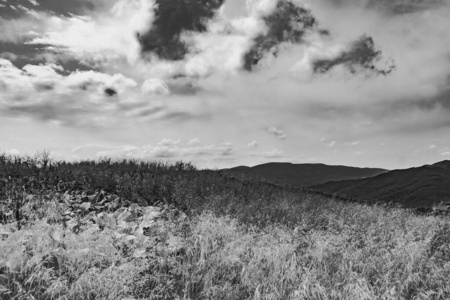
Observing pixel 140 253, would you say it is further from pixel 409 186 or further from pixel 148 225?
pixel 409 186

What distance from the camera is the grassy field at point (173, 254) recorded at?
3711 mm

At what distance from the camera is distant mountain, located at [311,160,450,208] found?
26.1m

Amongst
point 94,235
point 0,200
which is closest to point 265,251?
point 94,235

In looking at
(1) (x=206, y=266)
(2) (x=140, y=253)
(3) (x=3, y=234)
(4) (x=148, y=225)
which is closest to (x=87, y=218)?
(4) (x=148, y=225)

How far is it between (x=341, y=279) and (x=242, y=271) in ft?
5.06

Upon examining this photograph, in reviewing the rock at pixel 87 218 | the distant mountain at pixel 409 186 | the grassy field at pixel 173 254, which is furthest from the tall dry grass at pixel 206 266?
the distant mountain at pixel 409 186

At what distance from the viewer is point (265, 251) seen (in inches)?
199

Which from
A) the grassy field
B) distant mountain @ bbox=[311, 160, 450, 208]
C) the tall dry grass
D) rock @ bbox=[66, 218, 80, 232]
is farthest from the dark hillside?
distant mountain @ bbox=[311, 160, 450, 208]

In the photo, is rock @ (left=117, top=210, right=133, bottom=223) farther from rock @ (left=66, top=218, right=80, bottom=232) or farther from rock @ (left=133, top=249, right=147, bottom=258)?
rock @ (left=133, top=249, right=147, bottom=258)

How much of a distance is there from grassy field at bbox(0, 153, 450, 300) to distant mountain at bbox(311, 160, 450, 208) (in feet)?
58.0

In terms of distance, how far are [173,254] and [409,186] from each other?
3510cm

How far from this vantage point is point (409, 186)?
34219 mm

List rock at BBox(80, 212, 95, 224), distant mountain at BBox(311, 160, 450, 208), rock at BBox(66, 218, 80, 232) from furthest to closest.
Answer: distant mountain at BBox(311, 160, 450, 208) → rock at BBox(80, 212, 95, 224) → rock at BBox(66, 218, 80, 232)

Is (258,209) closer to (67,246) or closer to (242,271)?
(242,271)
